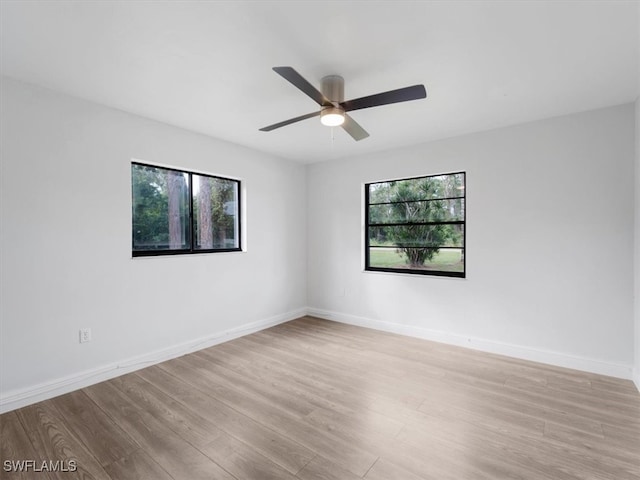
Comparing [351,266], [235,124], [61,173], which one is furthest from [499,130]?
[61,173]

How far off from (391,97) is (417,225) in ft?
7.89

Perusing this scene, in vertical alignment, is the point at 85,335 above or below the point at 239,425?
above

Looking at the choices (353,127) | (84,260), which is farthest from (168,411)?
(353,127)

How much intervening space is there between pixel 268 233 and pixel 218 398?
248cm

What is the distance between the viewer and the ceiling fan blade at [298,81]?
1.75 meters

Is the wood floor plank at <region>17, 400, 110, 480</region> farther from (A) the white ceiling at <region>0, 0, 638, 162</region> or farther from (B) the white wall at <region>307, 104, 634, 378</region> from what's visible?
(B) the white wall at <region>307, 104, 634, 378</region>

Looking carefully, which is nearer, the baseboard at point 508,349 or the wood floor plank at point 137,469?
the wood floor plank at point 137,469

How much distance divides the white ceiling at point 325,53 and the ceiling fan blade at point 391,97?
251 millimetres

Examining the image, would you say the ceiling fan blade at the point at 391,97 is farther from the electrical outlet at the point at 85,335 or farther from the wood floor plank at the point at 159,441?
the electrical outlet at the point at 85,335

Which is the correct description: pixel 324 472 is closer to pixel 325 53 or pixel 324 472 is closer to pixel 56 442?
pixel 56 442

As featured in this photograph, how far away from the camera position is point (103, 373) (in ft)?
9.23

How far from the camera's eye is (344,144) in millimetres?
4012

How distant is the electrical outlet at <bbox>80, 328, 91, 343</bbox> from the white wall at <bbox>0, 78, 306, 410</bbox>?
0.12 ft

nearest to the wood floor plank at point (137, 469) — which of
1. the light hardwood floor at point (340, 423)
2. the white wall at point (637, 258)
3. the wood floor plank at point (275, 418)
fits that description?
the light hardwood floor at point (340, 423)
